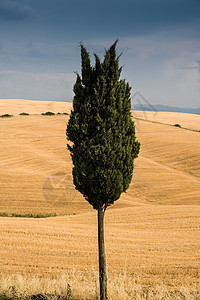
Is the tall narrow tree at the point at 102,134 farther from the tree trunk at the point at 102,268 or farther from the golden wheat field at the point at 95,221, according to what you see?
the golden wheat field at the point at 95,221

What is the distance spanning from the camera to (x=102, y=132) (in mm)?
7215

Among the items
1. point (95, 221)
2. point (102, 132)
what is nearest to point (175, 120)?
point (95, 221)

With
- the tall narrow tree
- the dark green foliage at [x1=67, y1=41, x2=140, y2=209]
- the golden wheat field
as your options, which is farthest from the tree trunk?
the dark green foliage at [x1=67, y1=41, x2=140, y2=209]

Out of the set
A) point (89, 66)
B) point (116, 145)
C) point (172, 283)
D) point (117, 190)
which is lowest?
point (172, 283)

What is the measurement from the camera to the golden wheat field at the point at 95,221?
1080cm

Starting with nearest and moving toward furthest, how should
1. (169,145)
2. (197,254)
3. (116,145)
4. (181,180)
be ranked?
(116,145) → (197,254) → (181,180) → (169,145)

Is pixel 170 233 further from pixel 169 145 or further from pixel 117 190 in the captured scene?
pixel 169 145

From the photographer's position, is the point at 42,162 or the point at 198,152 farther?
the point at 198,152

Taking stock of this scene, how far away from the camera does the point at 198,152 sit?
1591 inches

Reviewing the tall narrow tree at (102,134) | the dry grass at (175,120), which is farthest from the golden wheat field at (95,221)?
the dry grass at (175,120)

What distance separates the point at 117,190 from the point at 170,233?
33.1ft

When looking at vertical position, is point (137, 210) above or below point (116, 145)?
below

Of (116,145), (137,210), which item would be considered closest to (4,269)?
(116,145)

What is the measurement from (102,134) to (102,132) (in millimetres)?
51
